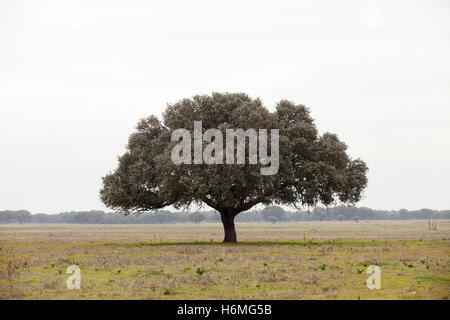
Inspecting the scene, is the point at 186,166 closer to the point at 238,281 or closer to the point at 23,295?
the point at 238,281

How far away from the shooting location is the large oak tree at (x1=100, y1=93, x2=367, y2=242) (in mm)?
50000

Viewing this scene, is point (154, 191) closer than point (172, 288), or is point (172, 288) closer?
point (172, 288)

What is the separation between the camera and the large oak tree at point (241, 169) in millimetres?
50000

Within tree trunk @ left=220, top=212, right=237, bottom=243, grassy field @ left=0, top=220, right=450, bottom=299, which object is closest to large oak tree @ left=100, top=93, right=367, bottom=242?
tree trunk @ left=220, top=212, right=237, bottom=243

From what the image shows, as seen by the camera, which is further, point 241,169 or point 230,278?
point 241,169

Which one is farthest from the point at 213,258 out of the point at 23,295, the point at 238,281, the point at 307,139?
the point at 307,139

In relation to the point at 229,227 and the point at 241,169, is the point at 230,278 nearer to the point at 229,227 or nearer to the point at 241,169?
the point at 241,169

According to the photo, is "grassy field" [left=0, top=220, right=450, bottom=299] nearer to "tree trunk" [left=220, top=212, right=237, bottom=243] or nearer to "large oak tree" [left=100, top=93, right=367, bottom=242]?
"large oak tree" [left=100, top=93, right=367, bottom=242]

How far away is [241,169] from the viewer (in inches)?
1928

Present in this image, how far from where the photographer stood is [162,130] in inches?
2249

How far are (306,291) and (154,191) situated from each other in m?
34.7

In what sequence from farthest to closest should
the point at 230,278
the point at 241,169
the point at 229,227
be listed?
1. the point at 229,227
2. the point at 241,169
3. the point at 230,278

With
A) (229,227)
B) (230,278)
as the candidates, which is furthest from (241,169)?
(230,278)

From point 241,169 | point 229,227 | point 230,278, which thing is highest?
point 241,169
